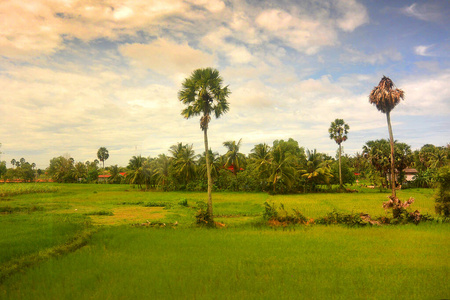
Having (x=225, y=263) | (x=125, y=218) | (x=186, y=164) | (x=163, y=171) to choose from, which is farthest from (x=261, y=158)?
(x=225, y=263)

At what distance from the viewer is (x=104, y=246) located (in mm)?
Answer: 11102

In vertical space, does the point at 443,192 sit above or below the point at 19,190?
above

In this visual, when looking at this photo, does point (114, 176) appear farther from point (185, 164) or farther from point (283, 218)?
point (283, 218)

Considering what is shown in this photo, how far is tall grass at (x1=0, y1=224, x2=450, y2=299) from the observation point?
21.5ft

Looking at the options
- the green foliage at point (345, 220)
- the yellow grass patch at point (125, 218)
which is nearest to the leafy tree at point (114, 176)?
the yellow grass patch at point (125, 218)

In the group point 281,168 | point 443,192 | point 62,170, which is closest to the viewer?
point 443,192

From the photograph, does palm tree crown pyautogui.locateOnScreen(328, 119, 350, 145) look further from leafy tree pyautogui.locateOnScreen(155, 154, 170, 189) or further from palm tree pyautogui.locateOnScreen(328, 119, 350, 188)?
leafy tree pyautogui.locateOnScreen(155, 154, 170, 189)

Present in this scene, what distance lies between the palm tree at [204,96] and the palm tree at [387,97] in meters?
15.3

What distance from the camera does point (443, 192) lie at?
16812 mm

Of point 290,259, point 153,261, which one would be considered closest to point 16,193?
point 153,261

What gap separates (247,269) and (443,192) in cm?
1554

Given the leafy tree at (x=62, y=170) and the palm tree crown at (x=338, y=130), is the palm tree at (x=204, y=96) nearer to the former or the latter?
the palm tree crown at (x=338, y=130)

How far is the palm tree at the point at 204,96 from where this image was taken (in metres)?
18.7

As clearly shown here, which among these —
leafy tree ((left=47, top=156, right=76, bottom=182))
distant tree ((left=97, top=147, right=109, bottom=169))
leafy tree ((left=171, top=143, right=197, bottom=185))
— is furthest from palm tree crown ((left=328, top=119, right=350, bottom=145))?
distant tree ((left=97, top=147, right=109, bottom=169))
